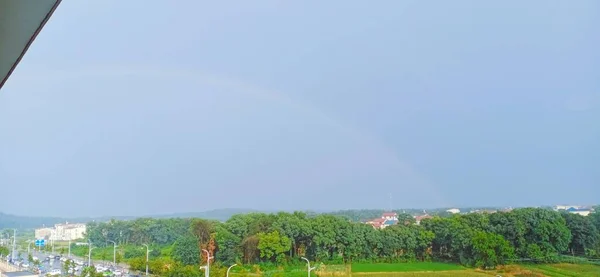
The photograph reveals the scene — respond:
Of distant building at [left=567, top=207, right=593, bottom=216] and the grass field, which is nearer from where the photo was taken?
distant building at [left=567, top=207, right=593, bottom=216]

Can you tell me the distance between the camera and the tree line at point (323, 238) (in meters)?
6.00

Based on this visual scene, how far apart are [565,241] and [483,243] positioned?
1335 mm

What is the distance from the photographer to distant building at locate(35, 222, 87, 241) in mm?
5201

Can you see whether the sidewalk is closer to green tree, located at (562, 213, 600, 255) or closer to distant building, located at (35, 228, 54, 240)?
distant building, located at (35, 228, 54, 240)

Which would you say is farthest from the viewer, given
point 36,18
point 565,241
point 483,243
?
point 483,243

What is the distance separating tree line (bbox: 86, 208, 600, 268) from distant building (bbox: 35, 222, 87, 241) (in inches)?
5.0

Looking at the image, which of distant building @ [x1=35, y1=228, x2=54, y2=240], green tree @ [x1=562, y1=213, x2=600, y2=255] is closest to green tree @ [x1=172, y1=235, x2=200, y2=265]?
distant building @ [x1=35, y1=228, x2=54, y2=240]

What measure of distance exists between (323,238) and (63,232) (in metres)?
3.33

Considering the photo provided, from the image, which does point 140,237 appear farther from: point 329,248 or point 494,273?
point 494,273

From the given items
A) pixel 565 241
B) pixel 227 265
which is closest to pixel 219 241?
pixel 227 265

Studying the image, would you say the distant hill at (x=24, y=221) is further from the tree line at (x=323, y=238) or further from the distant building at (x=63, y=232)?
the tree line at (x=323, y=238)

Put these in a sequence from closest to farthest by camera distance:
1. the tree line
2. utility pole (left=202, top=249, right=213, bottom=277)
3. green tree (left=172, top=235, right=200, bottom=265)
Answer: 1. the tree line
2. utility pole (left=202, top=249, right=213, bottom=277)
3. green tree (left=172, top=235, right=200, bottom=265)

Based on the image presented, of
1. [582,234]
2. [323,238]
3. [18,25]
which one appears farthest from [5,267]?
[582,234]

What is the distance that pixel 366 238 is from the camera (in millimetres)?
6570
